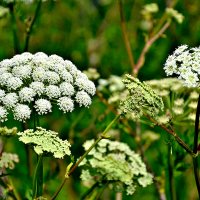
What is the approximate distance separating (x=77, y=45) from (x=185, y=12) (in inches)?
76.0

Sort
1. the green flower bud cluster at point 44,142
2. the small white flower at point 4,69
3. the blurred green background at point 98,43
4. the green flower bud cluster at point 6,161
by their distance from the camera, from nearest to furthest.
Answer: the green flower bud cluster at point 44,142, the small white flower at point 4,69, the green flower bud cluster at point 6,161, the blurred green background at point 98,43

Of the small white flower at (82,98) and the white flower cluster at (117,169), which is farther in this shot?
the white flower cluster at (117,169)

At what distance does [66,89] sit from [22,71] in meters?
0.33

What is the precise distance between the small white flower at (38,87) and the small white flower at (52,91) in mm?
33

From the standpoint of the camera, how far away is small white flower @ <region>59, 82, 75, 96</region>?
3984mm

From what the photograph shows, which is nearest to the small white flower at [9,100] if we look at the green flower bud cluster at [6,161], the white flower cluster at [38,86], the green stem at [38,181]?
the white flower cluster at [38,86]

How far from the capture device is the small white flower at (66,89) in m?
3.98

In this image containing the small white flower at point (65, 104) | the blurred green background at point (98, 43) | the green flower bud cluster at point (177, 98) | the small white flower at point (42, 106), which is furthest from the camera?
the blurred green background at point (98, 43)

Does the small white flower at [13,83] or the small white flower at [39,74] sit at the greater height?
the small white flower at [39,74]

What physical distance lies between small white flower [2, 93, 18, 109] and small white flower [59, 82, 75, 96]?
0.33m

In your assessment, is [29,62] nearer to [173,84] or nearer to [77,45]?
[173,84]

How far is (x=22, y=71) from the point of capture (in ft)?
13.1

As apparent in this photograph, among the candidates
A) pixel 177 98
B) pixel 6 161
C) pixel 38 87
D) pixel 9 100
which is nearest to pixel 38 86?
pixel 38 87

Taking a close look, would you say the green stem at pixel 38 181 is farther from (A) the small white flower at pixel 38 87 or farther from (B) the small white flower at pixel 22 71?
(B) the small white flower at pixel 22 71
